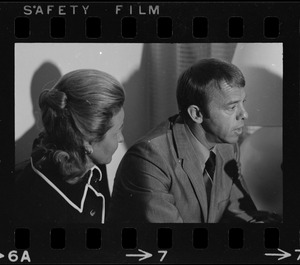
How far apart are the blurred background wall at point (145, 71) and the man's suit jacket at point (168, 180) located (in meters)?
0.03

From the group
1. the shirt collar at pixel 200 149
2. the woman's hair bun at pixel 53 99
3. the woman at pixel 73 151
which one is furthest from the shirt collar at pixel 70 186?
the shirt collar at pixel 200 149

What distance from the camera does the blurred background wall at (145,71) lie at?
3.38 m

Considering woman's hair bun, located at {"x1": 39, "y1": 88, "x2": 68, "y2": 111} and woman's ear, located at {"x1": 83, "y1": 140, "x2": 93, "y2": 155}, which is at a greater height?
woman's hair bun, located at {"x1": 39, "y1": 88, "x2": 68, "y2": 111}

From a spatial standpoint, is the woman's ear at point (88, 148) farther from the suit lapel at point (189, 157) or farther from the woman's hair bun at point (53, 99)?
the suit lapel at point (189, 157)

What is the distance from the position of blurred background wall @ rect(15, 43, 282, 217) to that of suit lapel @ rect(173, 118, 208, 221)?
5 centimetres

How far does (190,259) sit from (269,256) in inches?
8.6

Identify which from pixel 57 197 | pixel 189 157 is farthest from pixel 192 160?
pixel 57 197

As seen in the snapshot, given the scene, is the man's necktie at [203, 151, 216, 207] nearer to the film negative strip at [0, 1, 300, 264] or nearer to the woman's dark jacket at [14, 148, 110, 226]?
the film negative strip at [0, 1, 300, 264]

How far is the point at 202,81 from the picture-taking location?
11.0 feet

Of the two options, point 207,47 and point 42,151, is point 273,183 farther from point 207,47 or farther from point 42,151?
point 42,151

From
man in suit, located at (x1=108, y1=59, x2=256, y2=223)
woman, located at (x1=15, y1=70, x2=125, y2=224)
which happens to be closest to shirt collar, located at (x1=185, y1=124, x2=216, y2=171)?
man in suit, located at (x1=108, y1=59, x2=256, y2=223)

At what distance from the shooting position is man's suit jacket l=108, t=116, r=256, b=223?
11.1 feet

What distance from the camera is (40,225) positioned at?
342 centimetres

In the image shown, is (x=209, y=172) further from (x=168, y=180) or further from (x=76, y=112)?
(x=76, y=112)
